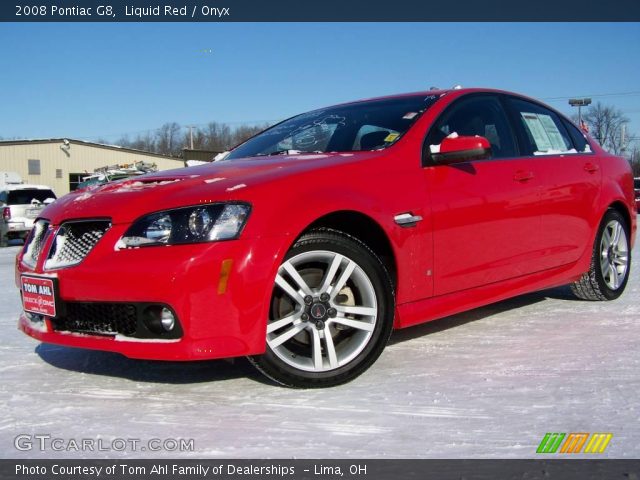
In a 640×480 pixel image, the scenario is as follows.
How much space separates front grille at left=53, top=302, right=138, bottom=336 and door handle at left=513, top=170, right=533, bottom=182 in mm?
2354

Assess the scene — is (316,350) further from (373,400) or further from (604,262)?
(604,262)

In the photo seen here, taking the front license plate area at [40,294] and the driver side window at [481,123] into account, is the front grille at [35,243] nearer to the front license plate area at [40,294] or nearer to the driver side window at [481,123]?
the front license plate area at [40,294]

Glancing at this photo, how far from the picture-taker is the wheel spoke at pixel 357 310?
117 inches

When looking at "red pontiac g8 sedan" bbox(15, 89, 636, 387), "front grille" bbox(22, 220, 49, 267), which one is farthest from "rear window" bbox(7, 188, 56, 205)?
"red pontiac g8 sedan" bbox(15, 89, 636, 387)

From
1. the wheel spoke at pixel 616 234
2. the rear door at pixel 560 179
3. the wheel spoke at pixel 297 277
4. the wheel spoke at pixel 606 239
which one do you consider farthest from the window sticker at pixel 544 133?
the wheel spoke at pixel 297 277

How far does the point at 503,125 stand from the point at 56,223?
8.86 feet

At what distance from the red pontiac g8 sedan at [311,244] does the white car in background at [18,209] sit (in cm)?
1348

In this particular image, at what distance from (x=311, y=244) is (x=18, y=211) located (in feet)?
49.0

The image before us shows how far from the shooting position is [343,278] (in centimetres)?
297

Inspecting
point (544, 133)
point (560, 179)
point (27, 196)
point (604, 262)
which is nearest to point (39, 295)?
point (560, 179)

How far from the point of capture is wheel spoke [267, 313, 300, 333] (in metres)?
2.78

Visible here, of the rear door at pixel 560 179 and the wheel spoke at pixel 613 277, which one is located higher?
the rear door at pixel 560 179

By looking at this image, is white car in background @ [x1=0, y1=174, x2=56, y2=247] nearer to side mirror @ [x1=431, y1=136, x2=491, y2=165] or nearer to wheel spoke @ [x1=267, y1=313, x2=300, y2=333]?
side mirror @ [x1=431, y1=136, x2=491, y2=165]
